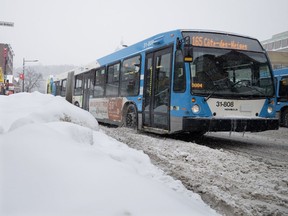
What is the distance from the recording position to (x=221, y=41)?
7.65 meters

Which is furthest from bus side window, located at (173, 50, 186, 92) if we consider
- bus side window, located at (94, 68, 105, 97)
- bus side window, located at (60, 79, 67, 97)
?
bus side window, located at (60, 79, 67, 97)

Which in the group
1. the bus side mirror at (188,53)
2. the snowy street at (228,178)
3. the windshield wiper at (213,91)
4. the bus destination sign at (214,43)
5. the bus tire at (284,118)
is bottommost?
the snowy street at (228,178)

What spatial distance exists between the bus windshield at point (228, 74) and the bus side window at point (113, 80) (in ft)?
15.4

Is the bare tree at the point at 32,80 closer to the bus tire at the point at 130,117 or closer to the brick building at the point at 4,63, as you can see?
the brick building at the point at 4,63

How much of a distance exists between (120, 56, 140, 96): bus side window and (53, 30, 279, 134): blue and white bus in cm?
41

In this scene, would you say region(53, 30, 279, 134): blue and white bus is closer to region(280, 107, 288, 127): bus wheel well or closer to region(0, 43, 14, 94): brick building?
region(280, 107, 288, 127): bus wheel well

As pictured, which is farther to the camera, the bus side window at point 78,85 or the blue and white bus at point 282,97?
the bus side window at point 78,85

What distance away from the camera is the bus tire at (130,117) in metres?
9.68

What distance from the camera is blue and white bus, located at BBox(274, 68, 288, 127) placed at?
51.3 feet

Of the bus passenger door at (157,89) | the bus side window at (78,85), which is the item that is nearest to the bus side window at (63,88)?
the bus side window at (78,85)

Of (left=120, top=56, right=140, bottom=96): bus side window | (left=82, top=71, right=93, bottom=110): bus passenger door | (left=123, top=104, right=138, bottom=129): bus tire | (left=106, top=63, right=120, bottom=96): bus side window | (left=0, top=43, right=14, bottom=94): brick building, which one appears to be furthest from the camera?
(left=0, top=43, right=14, bottom=94): brick building

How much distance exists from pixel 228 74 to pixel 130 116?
3.94 m

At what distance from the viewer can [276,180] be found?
4148mm

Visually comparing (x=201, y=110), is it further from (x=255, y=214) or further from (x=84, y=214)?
(x=84, y=214)
